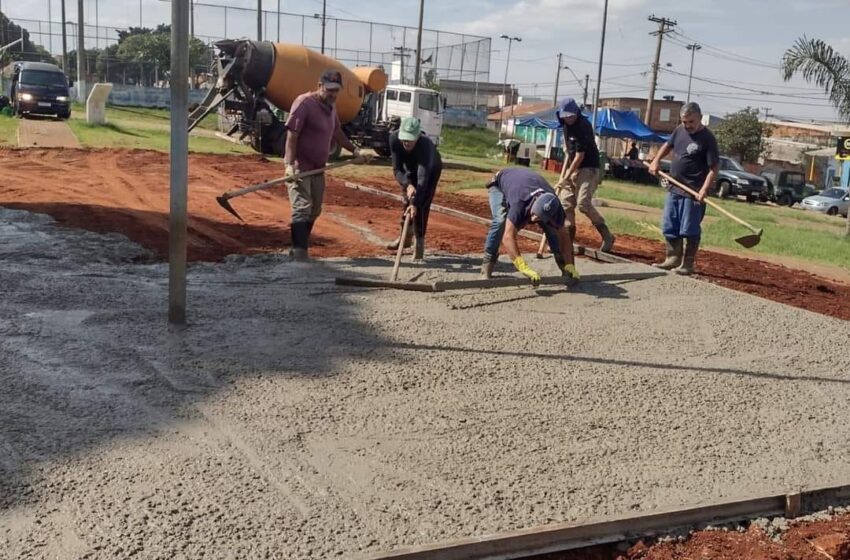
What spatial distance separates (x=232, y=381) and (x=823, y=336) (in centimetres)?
434

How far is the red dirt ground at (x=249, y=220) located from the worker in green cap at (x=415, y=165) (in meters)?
0.84

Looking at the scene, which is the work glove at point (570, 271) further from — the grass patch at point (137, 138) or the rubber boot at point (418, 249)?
the grass patch at point (137, 138)

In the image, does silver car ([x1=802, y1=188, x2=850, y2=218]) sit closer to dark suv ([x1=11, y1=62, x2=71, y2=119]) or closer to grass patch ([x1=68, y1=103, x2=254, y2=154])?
grass patch ([x1=68, y1=103, x2=254, y2=154])

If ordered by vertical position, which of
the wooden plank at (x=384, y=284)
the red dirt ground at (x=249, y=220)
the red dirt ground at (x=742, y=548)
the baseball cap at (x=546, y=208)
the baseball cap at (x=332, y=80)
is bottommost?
the red dirt ground at (x=742, y=548)

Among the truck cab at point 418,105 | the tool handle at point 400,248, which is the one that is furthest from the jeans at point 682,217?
the truck cab at point 418,105

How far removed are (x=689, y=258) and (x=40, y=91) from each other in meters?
22.7

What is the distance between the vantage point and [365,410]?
3.96 metres

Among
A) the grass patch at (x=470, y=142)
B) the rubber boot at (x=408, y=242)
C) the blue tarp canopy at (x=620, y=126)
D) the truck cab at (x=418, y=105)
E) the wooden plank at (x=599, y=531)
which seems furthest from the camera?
the grass patch at (x=470, y=142)

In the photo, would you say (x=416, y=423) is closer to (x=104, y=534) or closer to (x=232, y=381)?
(x=232, y=381)

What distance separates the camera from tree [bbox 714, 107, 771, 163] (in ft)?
150

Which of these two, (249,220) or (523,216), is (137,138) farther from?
(523,216)

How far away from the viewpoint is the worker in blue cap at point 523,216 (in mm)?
6230

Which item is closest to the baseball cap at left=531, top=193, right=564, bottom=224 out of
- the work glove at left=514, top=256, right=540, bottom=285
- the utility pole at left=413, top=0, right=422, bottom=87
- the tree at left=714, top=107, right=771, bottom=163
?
the work glove at left=514, top=256, right=540, bottom=285

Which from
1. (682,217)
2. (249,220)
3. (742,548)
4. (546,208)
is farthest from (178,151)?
(682,217)
